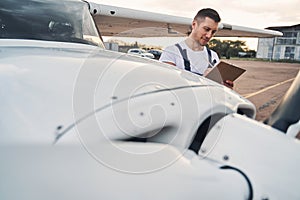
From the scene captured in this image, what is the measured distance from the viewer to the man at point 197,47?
9.15 ft

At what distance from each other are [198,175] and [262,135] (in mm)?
324

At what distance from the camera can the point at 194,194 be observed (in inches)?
35.4

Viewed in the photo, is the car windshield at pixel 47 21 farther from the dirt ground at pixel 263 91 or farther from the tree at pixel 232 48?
the tree at pixel 232 48

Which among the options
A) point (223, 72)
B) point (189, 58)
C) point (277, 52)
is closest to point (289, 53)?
point (277, 52)

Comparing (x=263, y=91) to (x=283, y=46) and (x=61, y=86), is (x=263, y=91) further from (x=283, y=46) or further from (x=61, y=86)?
(x=283, y=46)

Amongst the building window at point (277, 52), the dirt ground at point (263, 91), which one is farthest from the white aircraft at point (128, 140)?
the building window at point (277, 52)

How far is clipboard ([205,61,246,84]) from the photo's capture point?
2.18m

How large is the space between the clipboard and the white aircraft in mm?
971

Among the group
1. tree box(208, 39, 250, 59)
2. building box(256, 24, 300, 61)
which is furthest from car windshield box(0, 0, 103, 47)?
building box(256, 24, 300, 61)

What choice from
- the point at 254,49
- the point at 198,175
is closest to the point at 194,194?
the point at 198,175

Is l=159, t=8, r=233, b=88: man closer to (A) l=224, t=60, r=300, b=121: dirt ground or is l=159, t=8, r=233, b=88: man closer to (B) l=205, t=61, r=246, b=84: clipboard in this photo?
(B) l=205, t=61, r=246, b=84: clipboard

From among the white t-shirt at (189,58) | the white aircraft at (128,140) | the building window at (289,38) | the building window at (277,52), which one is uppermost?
the building window at (289,38)

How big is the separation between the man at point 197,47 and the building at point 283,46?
4978 cm

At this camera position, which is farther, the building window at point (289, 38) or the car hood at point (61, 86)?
the building window at point (289, 38)
